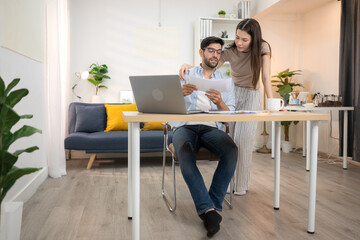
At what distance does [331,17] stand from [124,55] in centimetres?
283

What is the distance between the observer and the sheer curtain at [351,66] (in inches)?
148

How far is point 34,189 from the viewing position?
2.83m

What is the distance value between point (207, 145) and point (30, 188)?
1483 mm

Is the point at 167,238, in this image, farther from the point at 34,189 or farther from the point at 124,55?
the point at 124,55

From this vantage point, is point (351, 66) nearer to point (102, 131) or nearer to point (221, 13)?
point (221, 13)

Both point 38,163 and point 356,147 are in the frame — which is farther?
point 356,147

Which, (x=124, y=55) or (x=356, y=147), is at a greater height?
(x=124, y=55)

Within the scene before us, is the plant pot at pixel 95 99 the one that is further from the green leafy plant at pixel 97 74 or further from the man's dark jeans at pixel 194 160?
the man's dark jeans at pixel 194 160

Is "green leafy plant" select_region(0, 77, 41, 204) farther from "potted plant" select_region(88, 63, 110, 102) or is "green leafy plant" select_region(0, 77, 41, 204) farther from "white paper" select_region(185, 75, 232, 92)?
"potted plant" select_region(88, 63, 110, 102)

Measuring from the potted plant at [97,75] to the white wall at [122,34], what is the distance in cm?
9

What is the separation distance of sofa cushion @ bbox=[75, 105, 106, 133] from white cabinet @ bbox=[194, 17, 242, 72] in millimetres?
1517

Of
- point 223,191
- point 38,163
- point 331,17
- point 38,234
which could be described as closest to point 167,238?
point 223,191

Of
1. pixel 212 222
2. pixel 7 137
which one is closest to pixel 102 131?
pixel 212 222

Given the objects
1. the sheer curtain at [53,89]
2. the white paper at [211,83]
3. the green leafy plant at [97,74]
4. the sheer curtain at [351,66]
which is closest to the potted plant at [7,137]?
the white paper at [211,83]
